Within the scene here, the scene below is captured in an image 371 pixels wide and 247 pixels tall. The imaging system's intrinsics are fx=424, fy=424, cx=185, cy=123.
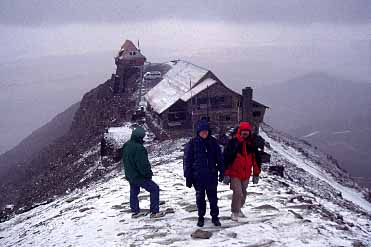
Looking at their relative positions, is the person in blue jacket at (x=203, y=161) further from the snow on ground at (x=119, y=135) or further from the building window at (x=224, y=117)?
the building window at (x=224, y=117)

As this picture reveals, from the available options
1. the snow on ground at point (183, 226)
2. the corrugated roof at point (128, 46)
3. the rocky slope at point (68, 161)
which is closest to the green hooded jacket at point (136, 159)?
the snow on ground at point (183, 226)

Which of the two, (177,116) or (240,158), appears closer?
(240,158)

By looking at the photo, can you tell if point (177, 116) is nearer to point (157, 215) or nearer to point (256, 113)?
point (256, 113)

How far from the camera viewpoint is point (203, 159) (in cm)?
959

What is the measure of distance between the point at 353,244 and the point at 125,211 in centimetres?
636

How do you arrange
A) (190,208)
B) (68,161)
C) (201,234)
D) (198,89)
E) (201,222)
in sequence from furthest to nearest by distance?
(68,161)
(198,89)
(190,208)
(201,222)
(201,234)

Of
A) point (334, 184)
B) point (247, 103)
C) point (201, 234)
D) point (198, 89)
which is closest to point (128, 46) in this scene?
point (198, 89)

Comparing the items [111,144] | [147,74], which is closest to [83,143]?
[111,144]

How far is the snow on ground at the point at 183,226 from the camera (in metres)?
9.40

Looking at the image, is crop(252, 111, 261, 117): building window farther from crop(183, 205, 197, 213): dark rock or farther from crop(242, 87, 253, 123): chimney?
crop(183, 205, 197, 213): dark rock

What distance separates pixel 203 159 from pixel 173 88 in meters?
Result: 36.1

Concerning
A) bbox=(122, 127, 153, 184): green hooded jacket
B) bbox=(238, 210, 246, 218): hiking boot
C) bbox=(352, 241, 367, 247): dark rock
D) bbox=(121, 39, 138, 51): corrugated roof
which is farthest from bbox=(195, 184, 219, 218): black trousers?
bbox=(121, 39, 138, 51): corrugated roof

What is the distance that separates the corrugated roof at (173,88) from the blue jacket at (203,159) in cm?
2905

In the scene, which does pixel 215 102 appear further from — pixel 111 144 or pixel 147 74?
pixel 147 74
